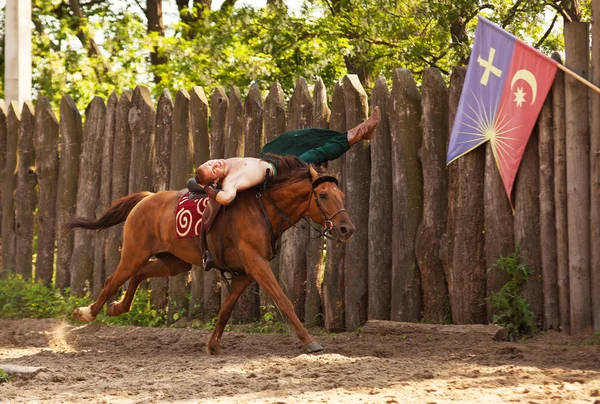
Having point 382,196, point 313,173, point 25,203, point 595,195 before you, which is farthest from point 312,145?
point 25,203

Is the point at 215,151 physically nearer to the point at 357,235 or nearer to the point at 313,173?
the point at 357,235

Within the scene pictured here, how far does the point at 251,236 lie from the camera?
7.14m

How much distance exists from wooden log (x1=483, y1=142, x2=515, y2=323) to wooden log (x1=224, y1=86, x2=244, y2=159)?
2.78m

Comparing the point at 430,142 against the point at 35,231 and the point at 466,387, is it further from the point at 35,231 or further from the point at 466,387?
the point at 35,231

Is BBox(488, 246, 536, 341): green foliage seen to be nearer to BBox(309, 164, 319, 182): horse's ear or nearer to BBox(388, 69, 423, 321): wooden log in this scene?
BBox(388, 69, 423, 321): wooden log

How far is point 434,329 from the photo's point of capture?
24.3ft

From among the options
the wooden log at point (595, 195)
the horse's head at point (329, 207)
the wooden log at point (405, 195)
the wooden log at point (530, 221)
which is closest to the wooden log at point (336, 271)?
the wooden log at point (405, 195)

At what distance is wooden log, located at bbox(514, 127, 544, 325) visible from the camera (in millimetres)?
7301

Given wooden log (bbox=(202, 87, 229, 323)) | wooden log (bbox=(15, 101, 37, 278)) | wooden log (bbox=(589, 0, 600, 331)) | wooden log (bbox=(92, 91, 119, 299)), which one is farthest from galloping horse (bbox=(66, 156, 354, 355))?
wooden log (bbox=(15, 101, 37, 278))

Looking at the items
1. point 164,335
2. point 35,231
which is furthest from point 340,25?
point 164,335

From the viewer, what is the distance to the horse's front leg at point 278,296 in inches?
268

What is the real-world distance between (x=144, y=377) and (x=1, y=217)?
6.14 metres

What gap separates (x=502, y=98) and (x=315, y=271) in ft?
7.91

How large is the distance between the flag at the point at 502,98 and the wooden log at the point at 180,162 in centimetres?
313
